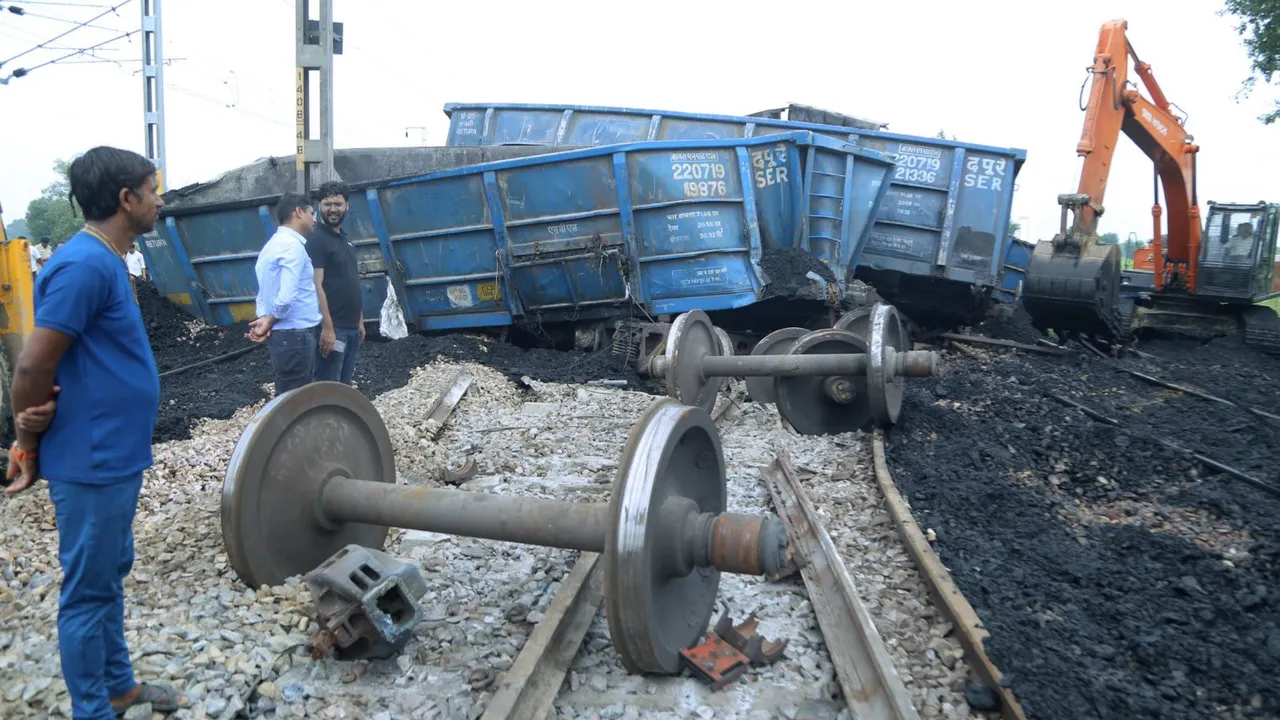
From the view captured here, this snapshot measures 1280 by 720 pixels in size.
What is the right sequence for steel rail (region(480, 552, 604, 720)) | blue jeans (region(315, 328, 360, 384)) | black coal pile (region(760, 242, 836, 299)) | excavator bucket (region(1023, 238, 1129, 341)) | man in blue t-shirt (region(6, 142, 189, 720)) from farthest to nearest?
1. excavator bucket (region(1023, 238, 1129, 341))
2. black coal pile (region(760, 242, 836, 299))
3. blue jeans (region(315, 328, 360, 384))
4. steel rail (region(480, 552, 604, 720))
5. man in blue t-shirt (region(6, 142, 189, 720))

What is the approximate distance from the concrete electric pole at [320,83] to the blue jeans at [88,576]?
7.12 metres

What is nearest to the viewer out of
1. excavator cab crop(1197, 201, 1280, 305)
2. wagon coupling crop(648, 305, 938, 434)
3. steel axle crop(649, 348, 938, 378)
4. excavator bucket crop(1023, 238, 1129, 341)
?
steel axle crop(649, 348, 938, 378)

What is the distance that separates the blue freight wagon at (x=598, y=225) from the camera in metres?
8.07

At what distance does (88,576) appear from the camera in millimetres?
2158

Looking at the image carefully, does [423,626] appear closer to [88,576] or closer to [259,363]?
[88,576]

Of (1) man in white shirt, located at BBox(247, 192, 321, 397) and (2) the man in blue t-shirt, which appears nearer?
(2) the man in blue t-shirt

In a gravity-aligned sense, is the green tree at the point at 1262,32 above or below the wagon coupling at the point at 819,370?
above

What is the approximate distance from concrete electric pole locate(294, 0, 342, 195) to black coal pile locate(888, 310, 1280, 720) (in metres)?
6.49

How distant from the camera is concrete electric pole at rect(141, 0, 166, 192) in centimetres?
1809

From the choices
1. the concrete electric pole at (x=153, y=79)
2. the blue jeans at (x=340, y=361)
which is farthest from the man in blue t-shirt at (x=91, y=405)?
the concrete electric pole at (x=153, y=79)

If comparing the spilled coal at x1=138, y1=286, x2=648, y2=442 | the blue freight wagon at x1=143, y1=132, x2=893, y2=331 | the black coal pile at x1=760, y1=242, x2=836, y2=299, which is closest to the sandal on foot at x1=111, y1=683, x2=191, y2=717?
the spilled coal at x1=138, y1=286, x2=648, y2=442

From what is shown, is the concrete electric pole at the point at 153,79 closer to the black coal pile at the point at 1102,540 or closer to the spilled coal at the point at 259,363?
the spilled coal at the point at 259,363

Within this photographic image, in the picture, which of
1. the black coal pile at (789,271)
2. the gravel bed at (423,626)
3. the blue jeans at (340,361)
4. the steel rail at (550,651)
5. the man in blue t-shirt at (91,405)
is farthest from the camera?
the black coal pile at (789,271)

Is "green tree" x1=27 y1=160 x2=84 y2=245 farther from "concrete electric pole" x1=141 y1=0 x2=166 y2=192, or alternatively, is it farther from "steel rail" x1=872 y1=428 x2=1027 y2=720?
"steel rail" x1=872 y1=428 x2=1027 y2=720
